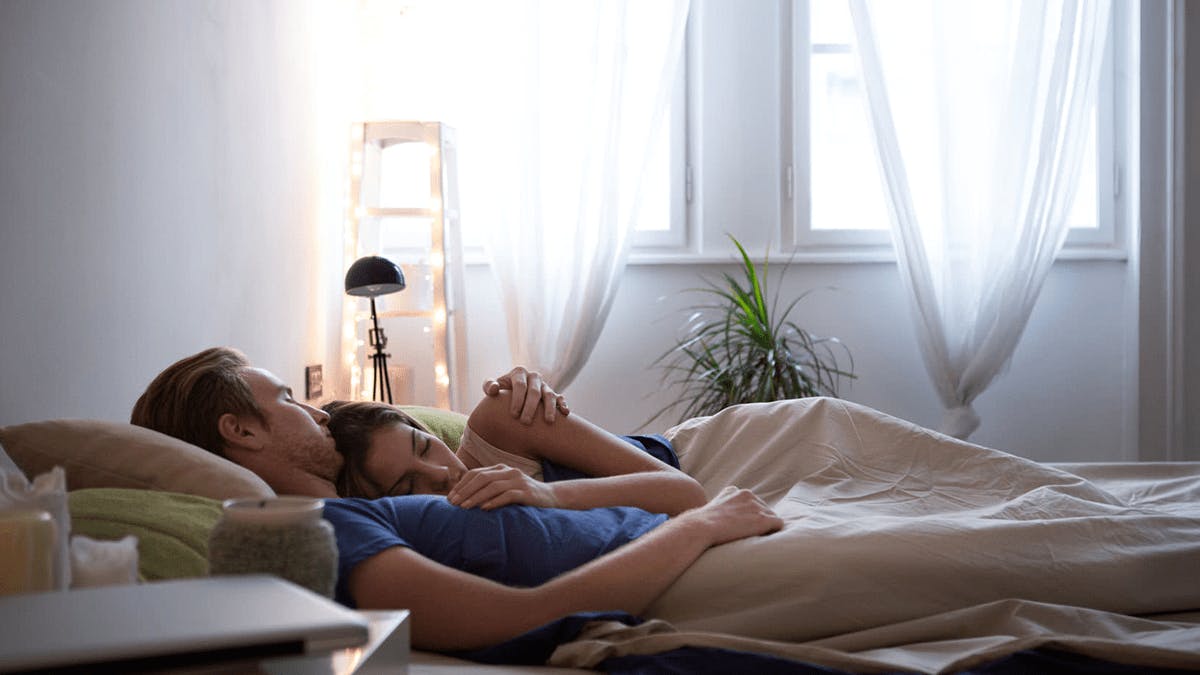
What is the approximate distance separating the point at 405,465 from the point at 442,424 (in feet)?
1.52

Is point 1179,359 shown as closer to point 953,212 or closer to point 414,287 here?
point 953,212

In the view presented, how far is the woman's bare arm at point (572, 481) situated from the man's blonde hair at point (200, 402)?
41 cm

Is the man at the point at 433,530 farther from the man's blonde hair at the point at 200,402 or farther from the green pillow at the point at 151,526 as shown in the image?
the green pillow at the point at 151,526

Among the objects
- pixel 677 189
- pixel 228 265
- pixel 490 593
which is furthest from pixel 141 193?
pixel 677 189

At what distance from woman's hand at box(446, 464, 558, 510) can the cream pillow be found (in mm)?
272

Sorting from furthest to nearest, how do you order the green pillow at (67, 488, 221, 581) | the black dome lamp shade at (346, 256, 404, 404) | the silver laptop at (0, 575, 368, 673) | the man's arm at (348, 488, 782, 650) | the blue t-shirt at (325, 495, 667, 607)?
1. the black dome lamp shade at (346, 256, 404, 404)
2. the blue t-shirt at (325, 495, 667, 607)
3. the man's arm at (348, 488, 782, 650)
4. the green pillow at (67, 488, 221, 581)
5. the silver laptop at (0, 575, 368, 673)

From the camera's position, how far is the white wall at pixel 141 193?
1792mm

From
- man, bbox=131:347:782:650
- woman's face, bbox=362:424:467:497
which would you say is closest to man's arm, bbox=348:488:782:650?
man, bbox=131:347:782:650

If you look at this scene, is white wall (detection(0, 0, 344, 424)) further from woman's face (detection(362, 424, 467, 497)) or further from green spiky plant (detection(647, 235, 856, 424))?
green spiky plant (detection(647, 235, 856, 424))

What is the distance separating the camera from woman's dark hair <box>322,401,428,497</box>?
1812mm

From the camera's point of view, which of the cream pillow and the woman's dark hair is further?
the woman's dark hair

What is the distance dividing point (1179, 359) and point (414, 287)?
109 inches

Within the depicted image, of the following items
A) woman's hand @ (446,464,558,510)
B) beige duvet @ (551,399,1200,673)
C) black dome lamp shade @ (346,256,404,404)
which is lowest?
beige duvet @ (551,399,1200,673)

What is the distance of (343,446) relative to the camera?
1.82m
